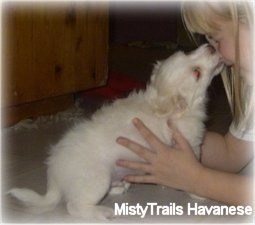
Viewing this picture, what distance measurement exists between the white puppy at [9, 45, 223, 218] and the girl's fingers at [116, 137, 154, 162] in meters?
0.02

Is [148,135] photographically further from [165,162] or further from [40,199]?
[40,199]

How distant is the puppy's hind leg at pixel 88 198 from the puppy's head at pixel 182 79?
0.28 meters

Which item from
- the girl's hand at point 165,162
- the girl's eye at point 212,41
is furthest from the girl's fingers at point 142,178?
the girl's eye at point 212,41

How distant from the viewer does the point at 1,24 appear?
1.89m

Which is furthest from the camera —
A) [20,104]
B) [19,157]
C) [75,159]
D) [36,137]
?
[20,104]

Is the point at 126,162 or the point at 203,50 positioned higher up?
the point at 203,50

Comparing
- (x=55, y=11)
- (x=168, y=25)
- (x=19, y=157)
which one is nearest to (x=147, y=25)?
(x=168, y=25)

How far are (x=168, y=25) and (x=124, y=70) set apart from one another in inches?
78.7

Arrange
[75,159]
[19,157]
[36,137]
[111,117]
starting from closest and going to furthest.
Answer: [75,159] → [111,117] → [19,157] → [36,137]

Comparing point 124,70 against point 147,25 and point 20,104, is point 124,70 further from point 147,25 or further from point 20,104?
point 147,25

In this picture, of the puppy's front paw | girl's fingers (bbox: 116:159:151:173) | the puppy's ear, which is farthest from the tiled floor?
the puppy's ear

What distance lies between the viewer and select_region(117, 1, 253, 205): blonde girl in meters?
1.29

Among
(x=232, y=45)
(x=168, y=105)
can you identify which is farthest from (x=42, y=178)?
(x=232, y=45)

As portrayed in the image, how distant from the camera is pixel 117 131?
136 centimetres
